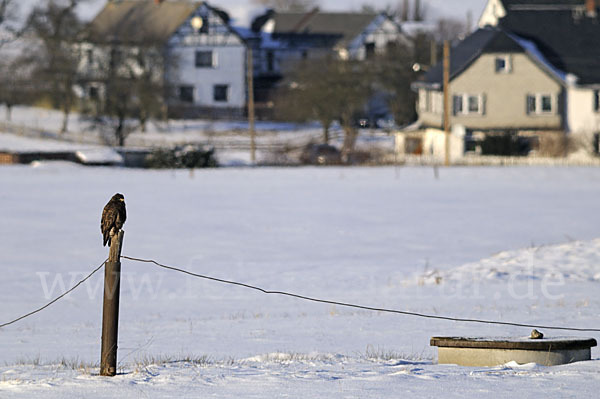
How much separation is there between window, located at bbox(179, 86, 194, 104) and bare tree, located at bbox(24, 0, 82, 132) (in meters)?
9.01

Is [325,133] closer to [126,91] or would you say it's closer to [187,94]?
[126,91]

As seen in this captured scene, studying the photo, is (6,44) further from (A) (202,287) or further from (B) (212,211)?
(A) (202,287)

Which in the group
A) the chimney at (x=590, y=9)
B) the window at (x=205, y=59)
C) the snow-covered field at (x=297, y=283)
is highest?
the chimney at (x=590, y=9)

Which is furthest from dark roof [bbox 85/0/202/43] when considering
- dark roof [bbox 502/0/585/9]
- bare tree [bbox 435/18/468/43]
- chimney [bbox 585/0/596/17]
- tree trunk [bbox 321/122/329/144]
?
bare tree [bbox 435/18/468/43]

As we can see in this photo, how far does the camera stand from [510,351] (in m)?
8.91

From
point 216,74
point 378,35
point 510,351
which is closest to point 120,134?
point 216,74

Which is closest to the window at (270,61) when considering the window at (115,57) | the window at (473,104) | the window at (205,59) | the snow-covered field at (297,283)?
the window at (205,59)

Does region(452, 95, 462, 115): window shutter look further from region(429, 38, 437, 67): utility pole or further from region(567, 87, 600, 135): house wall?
region(429, 38, 437, 67): utility pole

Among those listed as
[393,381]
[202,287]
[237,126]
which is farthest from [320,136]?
[393,381]

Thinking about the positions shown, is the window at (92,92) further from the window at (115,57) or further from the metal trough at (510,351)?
the metal trough at (510,351)

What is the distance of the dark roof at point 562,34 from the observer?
65.2m

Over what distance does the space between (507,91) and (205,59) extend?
29966 millimetres

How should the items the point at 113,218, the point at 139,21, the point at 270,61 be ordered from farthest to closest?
the point at 270,61, the point at 139,21, the point at 113,218

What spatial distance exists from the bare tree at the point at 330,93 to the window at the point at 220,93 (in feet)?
33.3
